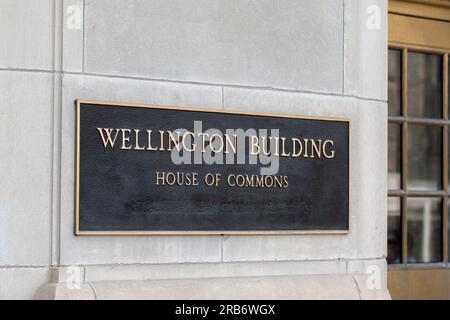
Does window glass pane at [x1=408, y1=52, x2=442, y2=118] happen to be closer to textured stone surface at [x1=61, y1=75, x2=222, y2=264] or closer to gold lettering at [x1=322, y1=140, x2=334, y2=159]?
gold lettering at [x1=322, y1=140, x2=334, y2=159]

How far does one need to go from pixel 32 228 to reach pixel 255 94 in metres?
2.24

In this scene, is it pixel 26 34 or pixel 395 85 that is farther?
pixel 395 85

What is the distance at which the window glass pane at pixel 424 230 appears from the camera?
32.2 feet

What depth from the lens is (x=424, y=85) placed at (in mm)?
9984

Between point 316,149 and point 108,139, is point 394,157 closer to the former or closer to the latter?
point 316,149

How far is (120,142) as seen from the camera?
7625 millimetres

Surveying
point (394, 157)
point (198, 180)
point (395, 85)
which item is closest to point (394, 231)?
point (394, 157)

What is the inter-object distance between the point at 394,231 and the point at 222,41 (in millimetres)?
2919

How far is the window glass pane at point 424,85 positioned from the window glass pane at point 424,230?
3.04ft

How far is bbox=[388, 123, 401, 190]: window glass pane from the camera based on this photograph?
976cm

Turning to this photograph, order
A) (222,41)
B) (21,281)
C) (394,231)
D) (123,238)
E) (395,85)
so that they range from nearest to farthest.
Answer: (21,281) < (123,238) < (222,41) < (394,231) < (395,85)

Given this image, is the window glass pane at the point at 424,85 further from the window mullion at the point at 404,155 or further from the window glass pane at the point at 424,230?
the window glass pane at the point at 424,230

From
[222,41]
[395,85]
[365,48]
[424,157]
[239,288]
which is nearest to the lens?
[239,288]

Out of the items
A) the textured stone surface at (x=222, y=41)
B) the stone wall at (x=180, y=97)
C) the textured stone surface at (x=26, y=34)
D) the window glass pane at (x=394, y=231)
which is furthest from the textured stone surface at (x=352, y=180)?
the textured stone surface at (x=26, y=34)
